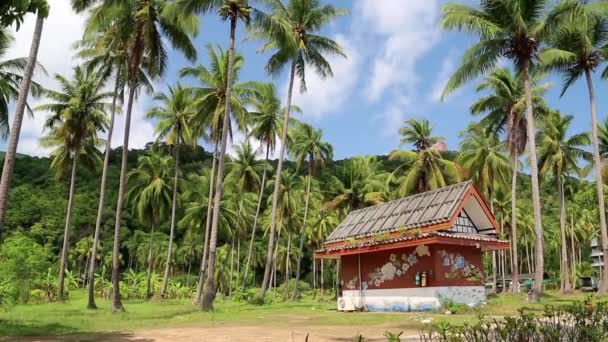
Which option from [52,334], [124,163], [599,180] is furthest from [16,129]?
[599,180]

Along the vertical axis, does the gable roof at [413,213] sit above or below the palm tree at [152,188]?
below

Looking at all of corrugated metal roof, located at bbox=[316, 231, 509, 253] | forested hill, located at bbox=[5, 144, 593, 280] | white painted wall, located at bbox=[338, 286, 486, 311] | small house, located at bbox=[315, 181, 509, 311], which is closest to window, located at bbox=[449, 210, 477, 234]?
small house, located at bbox=[315, 181, 509, 311]

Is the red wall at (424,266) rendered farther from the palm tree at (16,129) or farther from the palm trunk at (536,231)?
the palm tree at (16,129)

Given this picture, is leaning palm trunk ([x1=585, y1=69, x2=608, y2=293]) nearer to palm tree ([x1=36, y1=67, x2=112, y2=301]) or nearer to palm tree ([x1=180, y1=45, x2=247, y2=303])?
palm tree ([x1=180, y1=45, x2=247, y2=303])

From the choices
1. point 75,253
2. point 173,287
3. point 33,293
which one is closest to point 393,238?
point 33,293

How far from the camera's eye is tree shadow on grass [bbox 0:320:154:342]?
11.5 meters

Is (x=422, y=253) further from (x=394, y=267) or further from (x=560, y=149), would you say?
(x=560, y=149)

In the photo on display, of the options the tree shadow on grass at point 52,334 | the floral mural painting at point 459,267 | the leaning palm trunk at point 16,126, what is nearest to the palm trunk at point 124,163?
the tree shadow on grass at point 52,334

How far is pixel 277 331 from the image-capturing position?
12.9 meters

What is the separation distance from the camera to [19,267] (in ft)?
82.9

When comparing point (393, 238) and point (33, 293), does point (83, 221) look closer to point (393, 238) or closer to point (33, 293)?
point (33, 293)

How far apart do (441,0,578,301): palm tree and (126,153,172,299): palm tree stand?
26495 mm

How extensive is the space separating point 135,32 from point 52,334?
1345cm

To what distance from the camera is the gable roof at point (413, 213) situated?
20.4m
